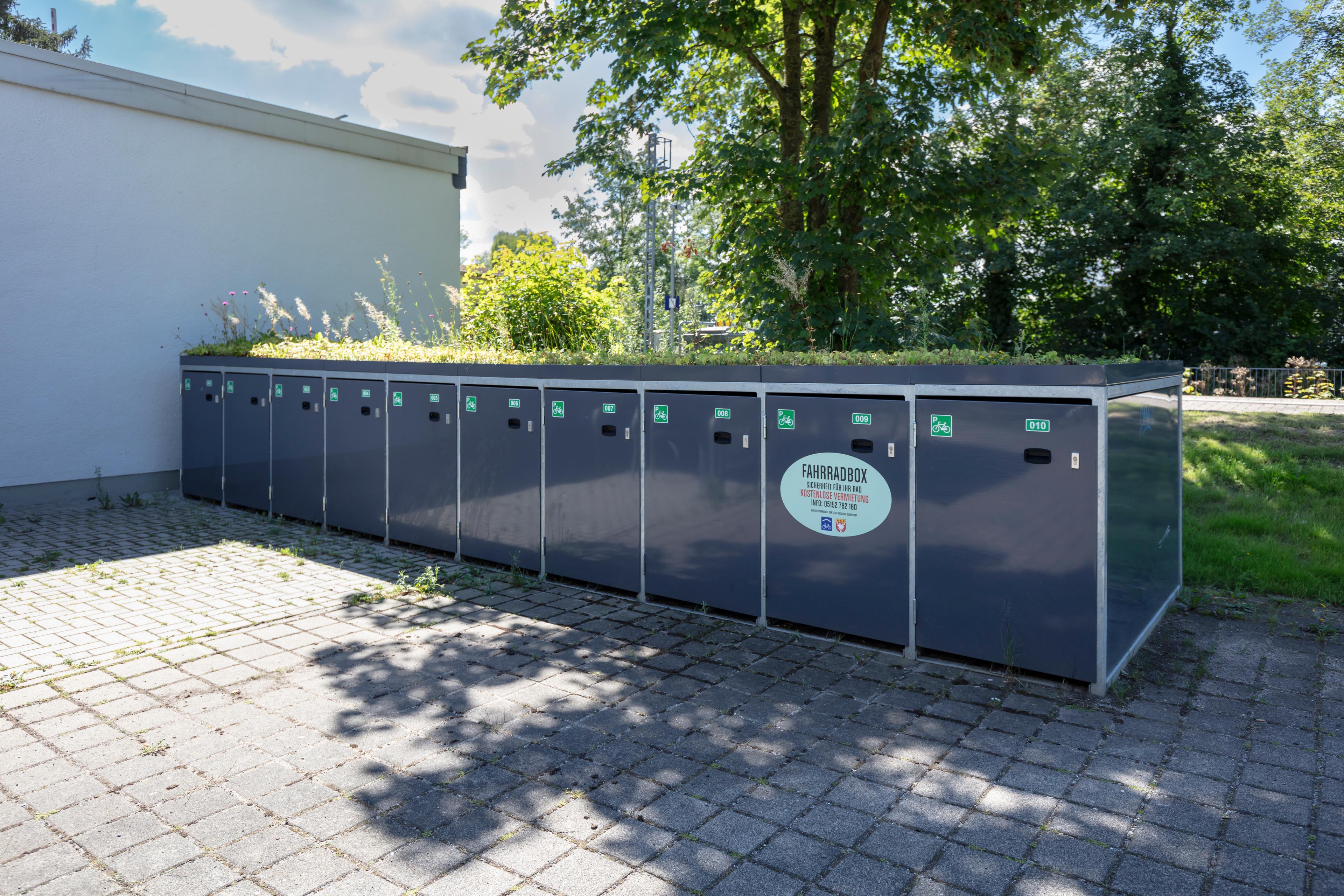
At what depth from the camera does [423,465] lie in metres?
7.61

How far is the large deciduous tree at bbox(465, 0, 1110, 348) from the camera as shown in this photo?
28.3ft

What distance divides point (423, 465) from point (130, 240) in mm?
6083

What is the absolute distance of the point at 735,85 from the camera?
1240 centimetres

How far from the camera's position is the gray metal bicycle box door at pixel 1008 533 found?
4328mm

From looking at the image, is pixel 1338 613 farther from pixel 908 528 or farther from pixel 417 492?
pixel 417 492

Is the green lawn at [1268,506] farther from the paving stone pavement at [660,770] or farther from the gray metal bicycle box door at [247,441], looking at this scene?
the gray metal bicycle box door at [247,441]

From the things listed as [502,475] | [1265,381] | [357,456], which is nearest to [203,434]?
[357,456]

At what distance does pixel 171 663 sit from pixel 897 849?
13.3 feet

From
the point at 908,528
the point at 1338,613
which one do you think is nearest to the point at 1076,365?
the point at 908,528

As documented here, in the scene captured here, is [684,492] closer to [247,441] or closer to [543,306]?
Answer: [543,306]

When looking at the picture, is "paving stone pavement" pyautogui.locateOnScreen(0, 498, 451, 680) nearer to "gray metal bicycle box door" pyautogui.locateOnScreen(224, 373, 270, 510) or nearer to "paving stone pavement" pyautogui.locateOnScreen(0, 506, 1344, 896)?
"gray metal bicycle box door" pyautogui.locateOnScreen(224, 373, 270, 510)

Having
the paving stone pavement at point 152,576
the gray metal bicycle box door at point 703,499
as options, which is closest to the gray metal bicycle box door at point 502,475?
the paving stone pavement at point 152,576

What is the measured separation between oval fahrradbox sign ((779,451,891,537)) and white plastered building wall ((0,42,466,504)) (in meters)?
9.29

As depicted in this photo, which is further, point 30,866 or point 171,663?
point 171,663
